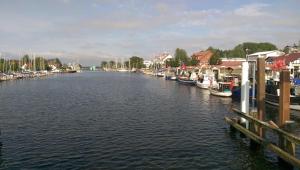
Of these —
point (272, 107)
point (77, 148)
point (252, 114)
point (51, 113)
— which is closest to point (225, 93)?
point (272, 107)

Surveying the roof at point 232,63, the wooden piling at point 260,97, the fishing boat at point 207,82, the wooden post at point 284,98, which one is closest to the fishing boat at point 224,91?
the fishing boat at point 207,82

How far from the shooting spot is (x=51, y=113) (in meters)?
50.2

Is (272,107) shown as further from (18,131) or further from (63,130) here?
(18,131)

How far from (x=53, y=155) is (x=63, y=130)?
32.4 feet

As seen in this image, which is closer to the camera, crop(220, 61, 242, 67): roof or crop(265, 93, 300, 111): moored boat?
crop(265, 93, 300, 111): moored boat

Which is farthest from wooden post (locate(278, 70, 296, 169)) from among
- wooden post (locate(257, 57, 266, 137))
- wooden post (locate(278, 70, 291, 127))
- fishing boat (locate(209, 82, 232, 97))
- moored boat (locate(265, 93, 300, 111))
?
fishing boat (locate(209, 82, 232, 97))

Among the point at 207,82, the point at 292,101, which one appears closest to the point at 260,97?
→ the point at 292,101

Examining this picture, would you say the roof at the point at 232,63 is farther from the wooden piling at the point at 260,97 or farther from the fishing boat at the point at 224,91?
the wooden piling at the point at 260,97

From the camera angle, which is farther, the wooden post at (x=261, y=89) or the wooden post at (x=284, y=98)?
the wooden post at (x=261, y=89)

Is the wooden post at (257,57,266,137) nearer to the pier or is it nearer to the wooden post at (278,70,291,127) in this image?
the pier

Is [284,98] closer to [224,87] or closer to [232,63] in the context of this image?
[224,87]

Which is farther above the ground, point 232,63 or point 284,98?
point 232,63

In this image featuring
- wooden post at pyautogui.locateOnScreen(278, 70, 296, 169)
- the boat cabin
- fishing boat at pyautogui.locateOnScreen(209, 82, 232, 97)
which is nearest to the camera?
wooden post at pyautogui.locateOnScreen(278, 70, 296, 169)

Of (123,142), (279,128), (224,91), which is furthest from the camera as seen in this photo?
(224,91)
